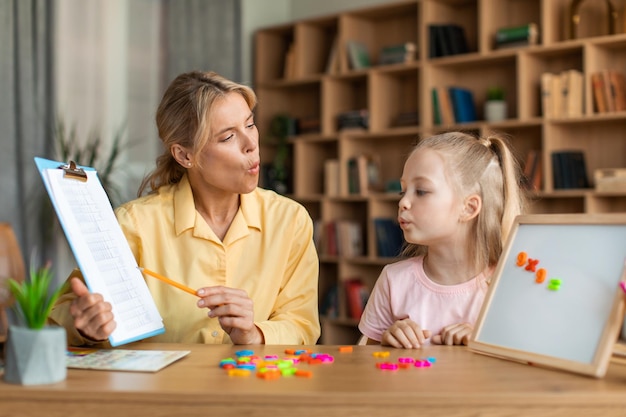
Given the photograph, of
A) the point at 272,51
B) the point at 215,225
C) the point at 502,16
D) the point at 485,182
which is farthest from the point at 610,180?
the point at 215,225

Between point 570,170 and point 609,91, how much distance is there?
19.0 inches

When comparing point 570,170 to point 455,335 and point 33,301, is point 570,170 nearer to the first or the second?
point 455,335

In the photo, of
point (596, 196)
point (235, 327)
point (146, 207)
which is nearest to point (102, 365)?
point (235, 327)

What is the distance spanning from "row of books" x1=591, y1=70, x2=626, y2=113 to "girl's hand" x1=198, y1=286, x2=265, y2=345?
3.26 metres

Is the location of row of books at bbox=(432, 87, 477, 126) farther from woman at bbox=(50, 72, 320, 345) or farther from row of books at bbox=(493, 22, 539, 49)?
woman at bbox=(50, 72, 320, 345)

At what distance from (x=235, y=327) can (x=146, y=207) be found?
486 millimetres

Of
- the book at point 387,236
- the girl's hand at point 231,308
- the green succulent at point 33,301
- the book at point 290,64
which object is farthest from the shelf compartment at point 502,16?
the green succulent at point 33,301

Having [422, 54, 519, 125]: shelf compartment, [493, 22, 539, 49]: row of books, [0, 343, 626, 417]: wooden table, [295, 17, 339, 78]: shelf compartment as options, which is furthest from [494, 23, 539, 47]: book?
[0, 343, 626, 417]: wooden table

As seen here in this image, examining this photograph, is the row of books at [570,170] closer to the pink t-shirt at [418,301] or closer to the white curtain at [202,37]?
the white curtain at [202,37]

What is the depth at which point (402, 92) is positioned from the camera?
5.36 metres

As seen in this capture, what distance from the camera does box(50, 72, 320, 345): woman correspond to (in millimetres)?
1829

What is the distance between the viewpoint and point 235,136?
195 centimetres

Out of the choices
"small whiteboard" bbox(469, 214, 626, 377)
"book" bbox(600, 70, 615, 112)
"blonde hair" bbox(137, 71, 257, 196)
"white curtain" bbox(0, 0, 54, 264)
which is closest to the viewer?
"small whiteboard" bbox(469, 214, 626, 377)

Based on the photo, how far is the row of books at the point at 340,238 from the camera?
5.24 metres
